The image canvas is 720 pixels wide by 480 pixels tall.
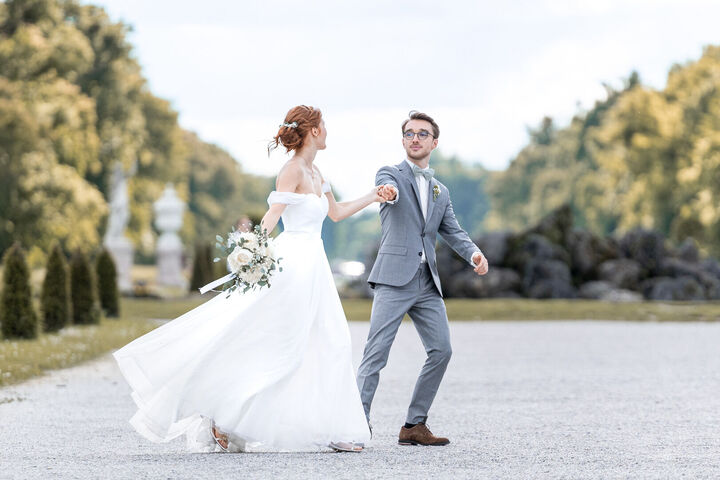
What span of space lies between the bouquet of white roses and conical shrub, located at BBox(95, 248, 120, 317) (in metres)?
18.2

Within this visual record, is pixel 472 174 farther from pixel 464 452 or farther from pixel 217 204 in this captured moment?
pixel 464 452

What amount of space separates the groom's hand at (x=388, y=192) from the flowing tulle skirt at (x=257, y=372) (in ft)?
2.34

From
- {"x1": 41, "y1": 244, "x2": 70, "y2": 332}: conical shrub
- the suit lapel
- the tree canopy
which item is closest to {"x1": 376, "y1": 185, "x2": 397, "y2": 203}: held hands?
the suit lapel

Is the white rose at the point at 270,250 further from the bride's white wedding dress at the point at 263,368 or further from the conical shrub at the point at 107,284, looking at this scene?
the conical shrub at the point at 107,284

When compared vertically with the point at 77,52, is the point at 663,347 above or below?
below

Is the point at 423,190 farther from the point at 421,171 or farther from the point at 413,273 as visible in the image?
the point at 413,273

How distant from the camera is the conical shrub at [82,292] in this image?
73.4 ft

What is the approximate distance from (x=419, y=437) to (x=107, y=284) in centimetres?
1894

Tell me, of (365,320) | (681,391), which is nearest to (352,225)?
(365,320)

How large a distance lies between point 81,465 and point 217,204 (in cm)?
7405

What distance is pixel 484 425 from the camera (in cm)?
921

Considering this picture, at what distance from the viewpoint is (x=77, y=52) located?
132 feet

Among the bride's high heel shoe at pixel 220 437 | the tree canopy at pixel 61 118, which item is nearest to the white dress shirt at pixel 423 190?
the bride's high heel shoe at pixel 220 437

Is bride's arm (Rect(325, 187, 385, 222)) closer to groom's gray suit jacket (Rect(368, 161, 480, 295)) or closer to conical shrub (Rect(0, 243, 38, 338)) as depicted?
groom's gray suit jacket (Rect(368, 161, 480, 295))
